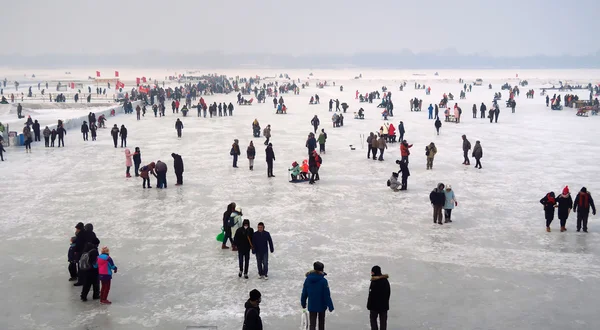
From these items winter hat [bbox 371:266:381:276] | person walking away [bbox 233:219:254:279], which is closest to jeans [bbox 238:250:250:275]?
person walking away [bbox 233:219:254:279]

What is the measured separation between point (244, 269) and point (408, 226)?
15.8 ft

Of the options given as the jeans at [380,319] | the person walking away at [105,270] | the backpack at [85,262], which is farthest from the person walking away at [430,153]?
the backpack at [85,262]

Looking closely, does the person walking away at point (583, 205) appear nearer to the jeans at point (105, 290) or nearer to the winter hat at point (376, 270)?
the winter hat at point (376, 270)

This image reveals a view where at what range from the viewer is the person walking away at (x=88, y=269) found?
8656 millimetres

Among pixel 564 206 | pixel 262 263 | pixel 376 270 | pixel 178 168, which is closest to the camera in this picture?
pixel 376 270

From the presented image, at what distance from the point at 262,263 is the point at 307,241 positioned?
2281 millimetres

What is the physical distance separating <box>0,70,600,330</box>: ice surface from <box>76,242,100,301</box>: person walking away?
30 centimetres

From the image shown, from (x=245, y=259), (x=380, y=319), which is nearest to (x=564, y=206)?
(x=380, y=319)

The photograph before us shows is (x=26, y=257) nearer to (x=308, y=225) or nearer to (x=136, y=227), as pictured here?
(x=136, y=227)

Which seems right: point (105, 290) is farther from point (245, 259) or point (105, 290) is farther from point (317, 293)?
point (317, 293)

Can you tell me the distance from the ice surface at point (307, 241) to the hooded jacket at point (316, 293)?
Result: 783 millimetres

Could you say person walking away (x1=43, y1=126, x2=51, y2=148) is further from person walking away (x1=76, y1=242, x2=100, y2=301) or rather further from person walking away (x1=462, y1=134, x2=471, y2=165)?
person walking away (x1=462, y1=134, x2=471, y2=165)

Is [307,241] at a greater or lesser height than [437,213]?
lesser

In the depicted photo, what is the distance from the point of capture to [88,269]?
8656 millimetres
